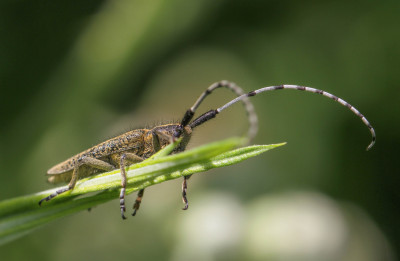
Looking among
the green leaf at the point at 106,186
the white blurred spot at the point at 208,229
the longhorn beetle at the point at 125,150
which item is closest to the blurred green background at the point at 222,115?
the white blurred spot at the point at 208,229

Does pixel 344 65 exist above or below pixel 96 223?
above

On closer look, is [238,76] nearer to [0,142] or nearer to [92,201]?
[0,142]

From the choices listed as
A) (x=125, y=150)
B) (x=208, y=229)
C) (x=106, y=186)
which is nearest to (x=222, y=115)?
(x=208, y=229)

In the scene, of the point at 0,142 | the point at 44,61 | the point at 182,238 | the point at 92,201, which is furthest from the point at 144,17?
the point at 92,201

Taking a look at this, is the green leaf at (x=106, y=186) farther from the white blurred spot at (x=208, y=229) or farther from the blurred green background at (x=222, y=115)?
the white blurred spot at (x=208, y=229)

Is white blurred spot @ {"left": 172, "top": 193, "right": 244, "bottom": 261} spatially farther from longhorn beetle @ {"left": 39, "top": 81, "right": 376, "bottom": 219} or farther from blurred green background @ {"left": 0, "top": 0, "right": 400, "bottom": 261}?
longhorn beetle @ {"left": 39, "top": 81, "right": 376, "bottom": 219}

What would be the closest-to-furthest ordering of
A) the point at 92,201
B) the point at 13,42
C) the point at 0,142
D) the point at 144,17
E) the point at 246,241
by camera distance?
the point at 92,201 < the point at 246,241 < the point at 0,142 < the point at 13,42 < the point at 144,17

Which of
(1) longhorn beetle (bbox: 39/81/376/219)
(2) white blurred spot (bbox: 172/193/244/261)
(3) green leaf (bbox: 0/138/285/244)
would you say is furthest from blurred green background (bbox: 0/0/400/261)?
(3) green leaf (bbox: 0/138/285/244)
